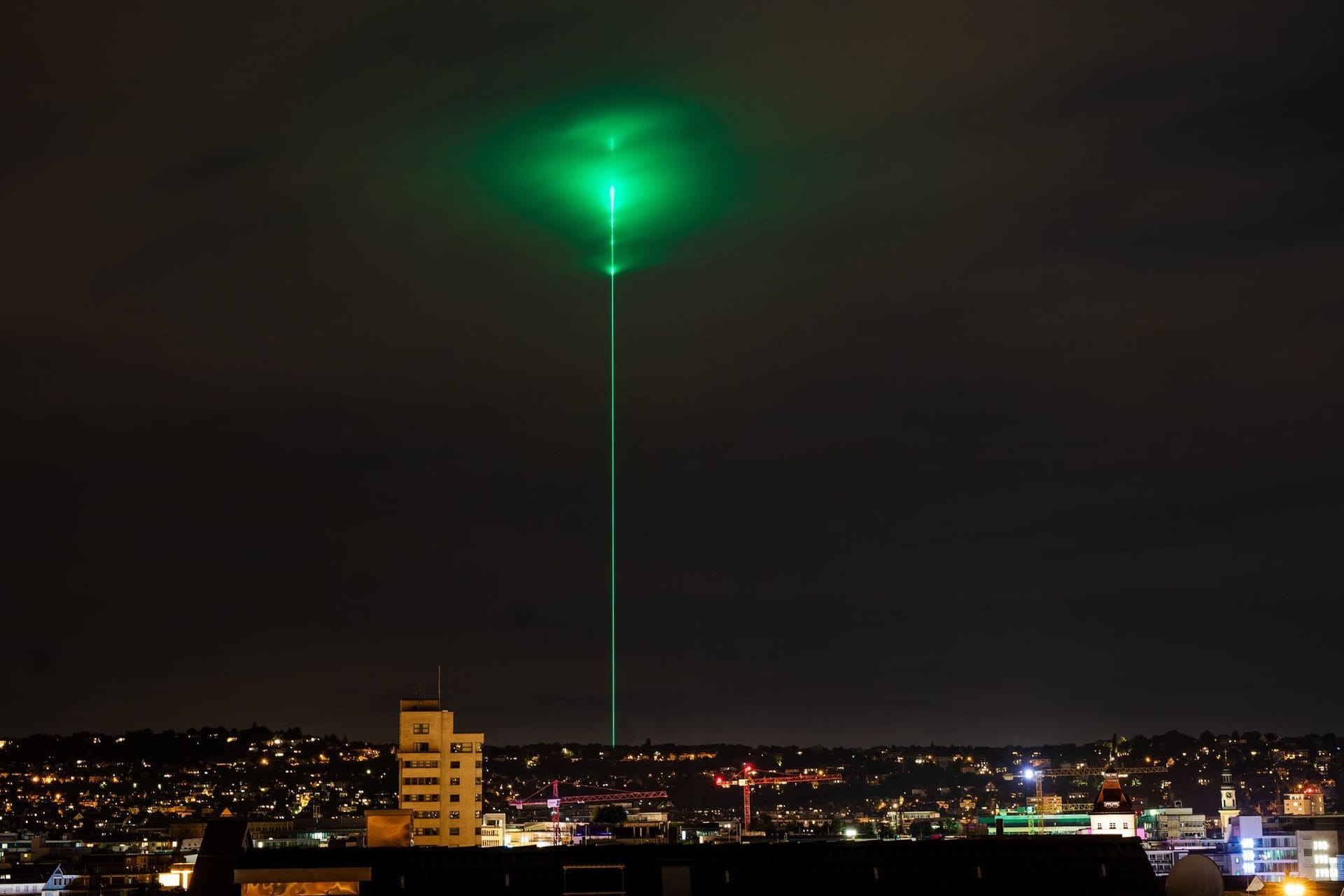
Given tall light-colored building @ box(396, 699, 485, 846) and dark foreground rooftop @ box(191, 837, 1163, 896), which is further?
tall light-colored building @ box(396, 699, 485, 846)

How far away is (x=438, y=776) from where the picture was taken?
Answer: 594 ft

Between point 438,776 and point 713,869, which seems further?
point 438,776

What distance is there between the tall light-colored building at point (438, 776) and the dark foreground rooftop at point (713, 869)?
13227 centimetres

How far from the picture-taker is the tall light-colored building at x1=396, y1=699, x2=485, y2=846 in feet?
585

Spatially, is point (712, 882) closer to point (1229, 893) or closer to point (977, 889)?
point (977, 889)

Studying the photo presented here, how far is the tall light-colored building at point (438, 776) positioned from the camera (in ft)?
585

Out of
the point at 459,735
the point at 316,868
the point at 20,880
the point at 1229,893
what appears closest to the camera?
the point at 316,868

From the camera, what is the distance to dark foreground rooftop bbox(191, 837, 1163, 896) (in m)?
43.9

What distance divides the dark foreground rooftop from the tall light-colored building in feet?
434

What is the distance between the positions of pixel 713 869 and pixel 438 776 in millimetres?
140126

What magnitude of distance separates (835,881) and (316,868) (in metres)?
12.7

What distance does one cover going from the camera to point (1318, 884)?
182 ft

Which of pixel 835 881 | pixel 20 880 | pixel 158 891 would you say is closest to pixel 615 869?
pixel 835 881

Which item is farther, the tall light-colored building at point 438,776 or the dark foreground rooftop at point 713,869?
the tall light-colored building at point 438,776
